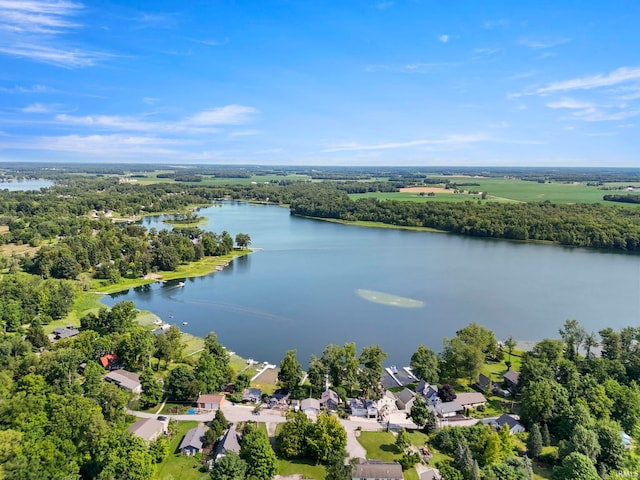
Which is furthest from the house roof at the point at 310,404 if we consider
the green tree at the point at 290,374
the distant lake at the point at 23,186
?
the distant lake at the point at 23,186

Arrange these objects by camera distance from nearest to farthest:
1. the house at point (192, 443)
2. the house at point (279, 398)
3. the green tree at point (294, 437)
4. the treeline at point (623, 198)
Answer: the green tree at point (294, 437)
the house at point (192, 443)
the house at point (279, 398)
the treeline at point (623, 198)

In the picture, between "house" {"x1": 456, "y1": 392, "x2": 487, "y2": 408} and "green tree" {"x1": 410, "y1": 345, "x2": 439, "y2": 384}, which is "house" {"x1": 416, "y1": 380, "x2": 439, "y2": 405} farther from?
"house" {"x1": 456, "y1": 392, "x2": 487, "y2": 408}

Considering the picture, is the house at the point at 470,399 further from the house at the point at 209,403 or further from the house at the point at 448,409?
the house at the point at 209,403

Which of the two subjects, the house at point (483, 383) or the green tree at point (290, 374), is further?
the house at point (483, 383)

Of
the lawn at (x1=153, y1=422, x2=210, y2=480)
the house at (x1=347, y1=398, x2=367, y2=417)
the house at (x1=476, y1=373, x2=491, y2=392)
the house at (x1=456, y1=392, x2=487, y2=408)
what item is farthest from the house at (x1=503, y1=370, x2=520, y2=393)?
the lawn at (x1=153, y1=422, x2=210, y2=480)

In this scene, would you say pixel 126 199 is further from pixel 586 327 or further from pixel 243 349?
pixel 586 327

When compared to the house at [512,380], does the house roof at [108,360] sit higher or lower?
higher

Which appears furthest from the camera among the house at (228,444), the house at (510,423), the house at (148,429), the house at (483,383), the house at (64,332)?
the house at (64,332)
